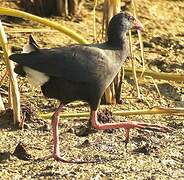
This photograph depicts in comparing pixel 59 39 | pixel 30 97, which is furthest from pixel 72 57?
pixel 59 39

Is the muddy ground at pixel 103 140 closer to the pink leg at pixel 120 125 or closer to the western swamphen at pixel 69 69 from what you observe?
the pink leg at pixel 120 125

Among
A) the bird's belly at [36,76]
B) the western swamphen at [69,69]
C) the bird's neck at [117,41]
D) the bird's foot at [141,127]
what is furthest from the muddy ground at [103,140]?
the bird's neck at [117,41]

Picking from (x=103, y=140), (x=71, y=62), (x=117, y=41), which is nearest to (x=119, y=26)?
(x=117, y=41)

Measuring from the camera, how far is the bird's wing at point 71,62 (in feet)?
15.0

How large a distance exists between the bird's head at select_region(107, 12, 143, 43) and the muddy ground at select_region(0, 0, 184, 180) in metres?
0.78

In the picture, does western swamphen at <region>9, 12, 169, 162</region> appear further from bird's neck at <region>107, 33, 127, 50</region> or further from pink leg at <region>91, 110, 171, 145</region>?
pink leg at <region>91, 110, 171, 145</region>

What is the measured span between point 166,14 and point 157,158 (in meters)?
3.45

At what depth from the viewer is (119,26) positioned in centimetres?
501

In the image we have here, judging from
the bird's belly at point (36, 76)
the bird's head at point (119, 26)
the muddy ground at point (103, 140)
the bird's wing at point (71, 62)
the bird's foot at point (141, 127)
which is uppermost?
the bird's head at point (119, 26)

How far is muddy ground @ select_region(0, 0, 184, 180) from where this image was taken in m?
4.60

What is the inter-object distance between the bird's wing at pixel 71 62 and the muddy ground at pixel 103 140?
23.9 inches

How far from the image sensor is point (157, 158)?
4.85 metres

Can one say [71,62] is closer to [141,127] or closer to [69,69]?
[69,69]

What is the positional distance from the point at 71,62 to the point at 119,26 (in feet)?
1.87
